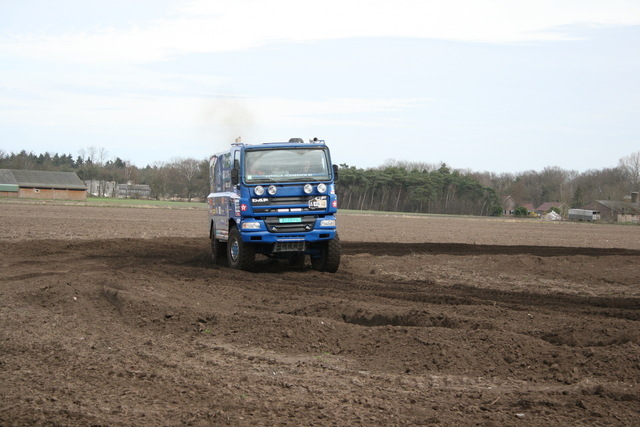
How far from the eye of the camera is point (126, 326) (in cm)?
849

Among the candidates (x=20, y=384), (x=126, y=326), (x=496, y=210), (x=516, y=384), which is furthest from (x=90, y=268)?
(x=496, y=210)

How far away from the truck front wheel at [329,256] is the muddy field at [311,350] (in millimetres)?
1031

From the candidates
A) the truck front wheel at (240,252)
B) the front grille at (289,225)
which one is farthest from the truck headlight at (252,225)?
the truck front wheel at (240,252)

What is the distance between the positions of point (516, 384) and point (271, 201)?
869cm

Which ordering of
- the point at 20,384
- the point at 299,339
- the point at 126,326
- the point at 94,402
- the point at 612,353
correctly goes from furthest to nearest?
the point at 126,326 → the point at 299,339 → the point at 612,353 → the point at 20,384 → the point at 94,402

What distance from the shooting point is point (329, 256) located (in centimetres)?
1468

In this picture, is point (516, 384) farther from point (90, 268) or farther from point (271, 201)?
point (90, 268)

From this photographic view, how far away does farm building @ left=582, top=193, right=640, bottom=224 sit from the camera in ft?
310

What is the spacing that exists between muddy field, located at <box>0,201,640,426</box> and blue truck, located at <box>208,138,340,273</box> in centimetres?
93

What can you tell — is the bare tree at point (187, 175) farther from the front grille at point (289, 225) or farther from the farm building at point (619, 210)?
the front grille at point (289, 225)

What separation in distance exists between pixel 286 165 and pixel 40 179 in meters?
96.9

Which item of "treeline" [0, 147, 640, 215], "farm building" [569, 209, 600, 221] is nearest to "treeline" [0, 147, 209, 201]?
"treeline" [0, 147, 640, 215]

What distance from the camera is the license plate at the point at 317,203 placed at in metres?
14.1

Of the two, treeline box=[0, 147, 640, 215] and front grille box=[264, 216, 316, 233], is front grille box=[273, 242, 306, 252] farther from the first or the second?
treeline box=[0, 147, 640, 215]
